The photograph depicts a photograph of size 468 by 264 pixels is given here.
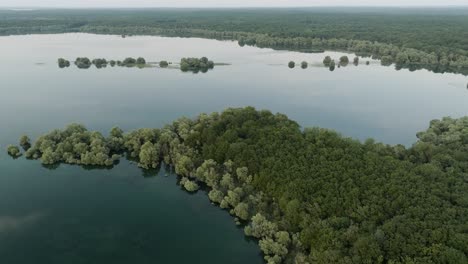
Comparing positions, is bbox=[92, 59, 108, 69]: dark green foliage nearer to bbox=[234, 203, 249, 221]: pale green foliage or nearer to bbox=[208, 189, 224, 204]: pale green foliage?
bbox=[208, 189, 224, 204]: pale green foliage

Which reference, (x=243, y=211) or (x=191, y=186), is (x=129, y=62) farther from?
(x=243, y=211)

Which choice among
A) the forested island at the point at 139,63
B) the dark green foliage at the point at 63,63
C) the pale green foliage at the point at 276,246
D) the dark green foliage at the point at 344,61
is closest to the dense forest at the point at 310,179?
the pale green foliage at the point at 276,246

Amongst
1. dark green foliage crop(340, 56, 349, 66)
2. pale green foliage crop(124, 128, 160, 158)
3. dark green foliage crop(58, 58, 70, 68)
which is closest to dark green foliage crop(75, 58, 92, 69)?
dark green foliage crop(58, 58, 70, 68)

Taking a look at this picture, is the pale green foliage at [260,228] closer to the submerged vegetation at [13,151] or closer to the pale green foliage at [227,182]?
the pale green foliage at [227,182]

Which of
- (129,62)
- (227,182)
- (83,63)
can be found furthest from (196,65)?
(227,182)

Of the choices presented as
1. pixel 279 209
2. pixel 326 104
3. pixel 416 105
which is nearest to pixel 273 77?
pixel 326 104

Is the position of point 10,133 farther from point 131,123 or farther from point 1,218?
point 1,218

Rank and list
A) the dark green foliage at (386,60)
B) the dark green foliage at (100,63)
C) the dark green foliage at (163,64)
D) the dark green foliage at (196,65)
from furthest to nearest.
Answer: the dark green foliage at (386,60) → the dark green foliage at (100,63) → the dark green foliage at (163,64) → the dark green foliage at (196,65)
